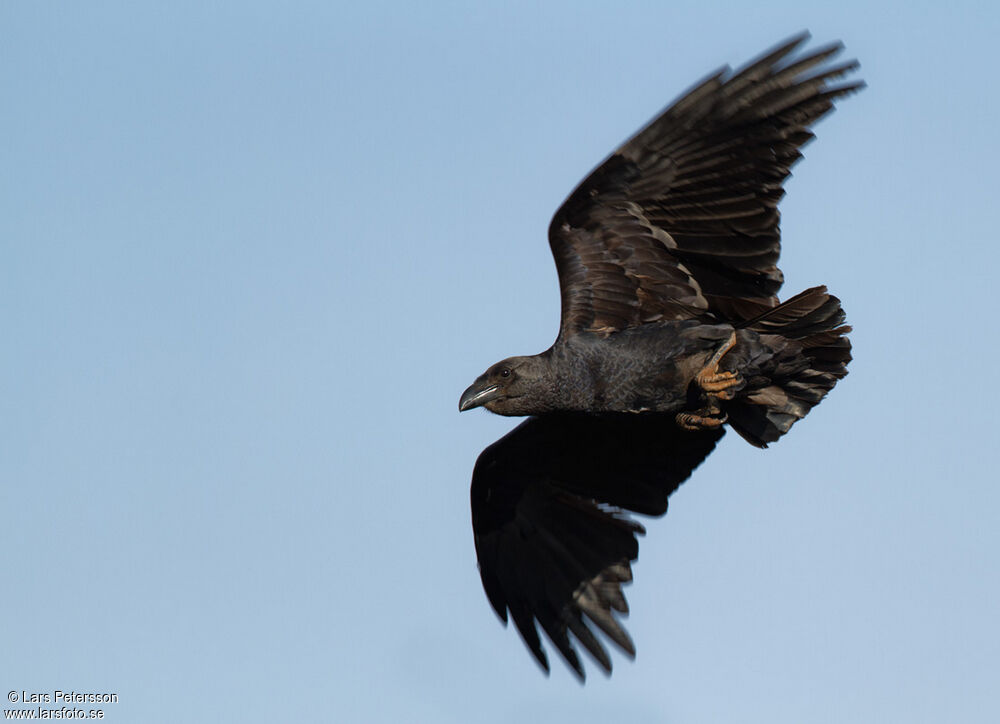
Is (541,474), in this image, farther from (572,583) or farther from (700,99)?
(700,99)

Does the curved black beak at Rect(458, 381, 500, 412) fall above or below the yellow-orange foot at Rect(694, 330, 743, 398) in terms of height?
above

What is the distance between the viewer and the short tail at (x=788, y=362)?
8391 millimetres

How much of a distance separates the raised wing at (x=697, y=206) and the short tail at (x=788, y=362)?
0.23 m

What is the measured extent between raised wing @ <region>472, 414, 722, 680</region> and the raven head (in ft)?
2.55

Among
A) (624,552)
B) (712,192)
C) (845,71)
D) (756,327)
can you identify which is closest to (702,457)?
(624,552)

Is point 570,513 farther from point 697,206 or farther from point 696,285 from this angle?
point 697,206

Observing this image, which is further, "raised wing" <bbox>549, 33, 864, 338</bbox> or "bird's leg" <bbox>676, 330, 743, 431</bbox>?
"bird's leg" <bbox>676, 330, 743, 431</bbox>

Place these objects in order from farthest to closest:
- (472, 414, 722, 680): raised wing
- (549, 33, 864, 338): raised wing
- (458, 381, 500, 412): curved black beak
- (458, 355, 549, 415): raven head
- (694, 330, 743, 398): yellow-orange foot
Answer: (472, 414, 722, 680): raised wing → (458, 381, 500, 412): curved black beak → (458, 355, 549, 415): raven head → (694, 330, 743, 398): yellow-orange foot → (549, 33, 864, 338): raised wing

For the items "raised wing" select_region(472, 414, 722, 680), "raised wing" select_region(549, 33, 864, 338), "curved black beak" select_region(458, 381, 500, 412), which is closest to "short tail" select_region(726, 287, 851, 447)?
"raised wing" select_region(549, 33, 864, 338)

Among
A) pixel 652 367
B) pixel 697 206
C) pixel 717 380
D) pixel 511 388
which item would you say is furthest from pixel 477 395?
pixel 697 206

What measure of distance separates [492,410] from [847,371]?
2156 millimetres

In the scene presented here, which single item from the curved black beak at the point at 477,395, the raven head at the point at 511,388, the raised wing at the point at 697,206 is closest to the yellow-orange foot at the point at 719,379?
the raised wing at the point at 697,206

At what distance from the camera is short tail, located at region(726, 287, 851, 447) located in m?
8.39

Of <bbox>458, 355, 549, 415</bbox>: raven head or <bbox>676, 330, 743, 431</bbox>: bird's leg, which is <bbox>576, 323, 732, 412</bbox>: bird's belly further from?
<bbox>458, 355, 549, 415</bbox>: raven head
